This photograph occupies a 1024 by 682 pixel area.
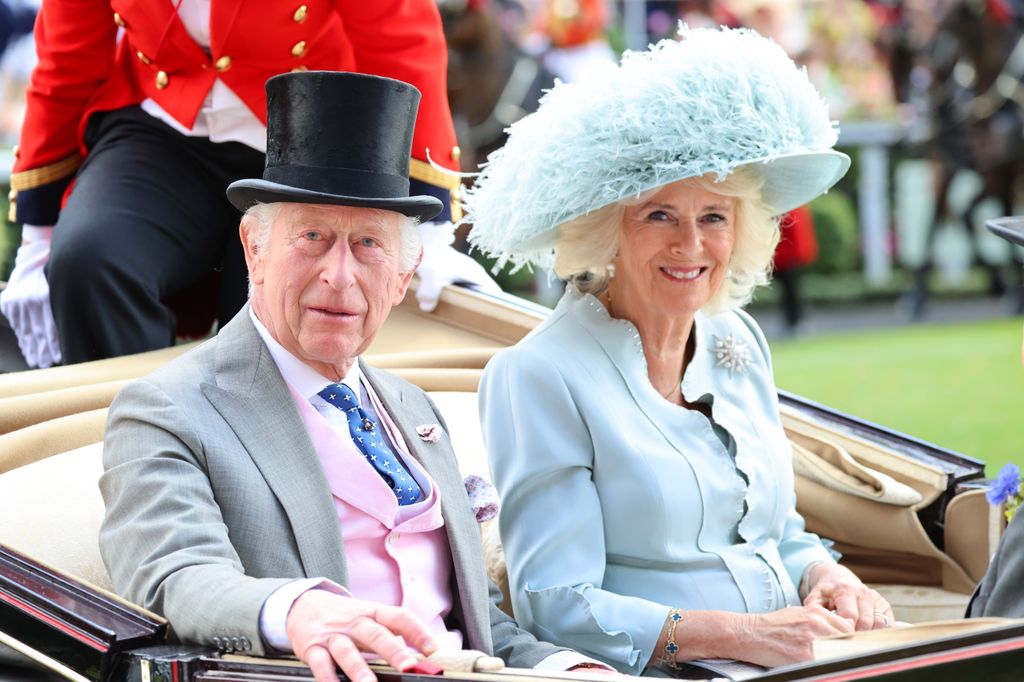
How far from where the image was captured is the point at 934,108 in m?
10.9

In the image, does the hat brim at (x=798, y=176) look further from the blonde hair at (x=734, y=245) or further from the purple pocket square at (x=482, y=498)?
the purple pocket square at (x=482, y=498)

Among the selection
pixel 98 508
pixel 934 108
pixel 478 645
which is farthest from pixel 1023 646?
pixel 934 108

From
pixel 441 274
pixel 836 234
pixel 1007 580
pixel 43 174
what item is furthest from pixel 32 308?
pixel 836 234

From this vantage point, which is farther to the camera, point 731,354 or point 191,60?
point 191,60

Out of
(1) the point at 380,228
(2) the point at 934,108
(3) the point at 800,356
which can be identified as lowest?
(3) the point at 800,356

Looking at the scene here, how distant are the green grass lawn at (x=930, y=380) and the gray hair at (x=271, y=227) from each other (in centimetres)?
460

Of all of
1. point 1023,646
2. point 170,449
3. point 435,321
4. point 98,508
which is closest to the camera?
point 1023,646

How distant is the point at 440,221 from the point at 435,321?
0.29 meters

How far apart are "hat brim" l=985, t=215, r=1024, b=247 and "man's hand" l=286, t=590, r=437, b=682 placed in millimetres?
963

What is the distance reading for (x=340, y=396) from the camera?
218 centimetres

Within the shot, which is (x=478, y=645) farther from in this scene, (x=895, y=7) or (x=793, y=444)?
(x=895, y=7)

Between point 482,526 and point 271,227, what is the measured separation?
825mm

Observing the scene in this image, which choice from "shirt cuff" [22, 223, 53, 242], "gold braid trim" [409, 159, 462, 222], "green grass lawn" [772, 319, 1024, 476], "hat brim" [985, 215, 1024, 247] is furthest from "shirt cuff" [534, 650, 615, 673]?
"green grass lawn" [772, 319, 1024, 476]

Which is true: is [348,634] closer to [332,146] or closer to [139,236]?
[332,146]
